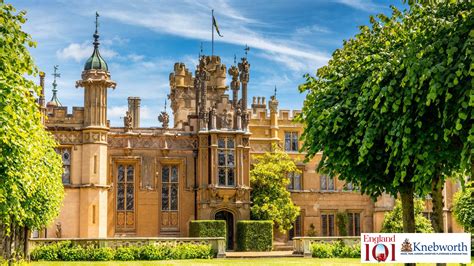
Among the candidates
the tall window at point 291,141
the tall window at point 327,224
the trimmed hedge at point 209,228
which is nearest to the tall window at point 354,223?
the tall window at point 327,224

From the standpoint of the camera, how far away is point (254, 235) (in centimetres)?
4319

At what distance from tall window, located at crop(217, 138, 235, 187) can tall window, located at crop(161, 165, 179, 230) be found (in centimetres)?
300

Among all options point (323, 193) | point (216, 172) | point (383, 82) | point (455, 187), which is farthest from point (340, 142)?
point (455, 187)

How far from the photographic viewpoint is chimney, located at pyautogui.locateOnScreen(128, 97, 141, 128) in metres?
49.4

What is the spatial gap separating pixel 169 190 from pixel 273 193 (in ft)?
21.1

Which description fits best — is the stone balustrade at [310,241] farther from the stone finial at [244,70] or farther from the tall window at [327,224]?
the stone finial at [244,70]

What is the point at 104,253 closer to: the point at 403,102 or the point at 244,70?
the point at 244,70

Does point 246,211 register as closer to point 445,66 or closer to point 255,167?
point 255,167

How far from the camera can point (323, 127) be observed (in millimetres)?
19453

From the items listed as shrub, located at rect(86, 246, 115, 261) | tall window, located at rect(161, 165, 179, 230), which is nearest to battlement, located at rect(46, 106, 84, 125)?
tall window, located at rect(161, 165, 179, 230)

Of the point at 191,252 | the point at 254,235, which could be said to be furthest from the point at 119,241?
the point at 254,235

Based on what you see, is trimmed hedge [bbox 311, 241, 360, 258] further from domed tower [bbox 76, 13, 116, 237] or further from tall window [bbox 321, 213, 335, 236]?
domed tower [bbox 76, 13, 116, 237]

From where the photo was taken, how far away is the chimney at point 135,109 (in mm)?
49397

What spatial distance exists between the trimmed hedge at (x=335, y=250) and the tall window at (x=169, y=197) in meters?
10.5
